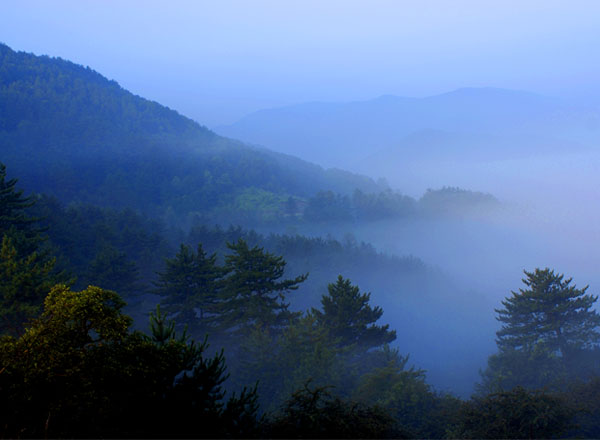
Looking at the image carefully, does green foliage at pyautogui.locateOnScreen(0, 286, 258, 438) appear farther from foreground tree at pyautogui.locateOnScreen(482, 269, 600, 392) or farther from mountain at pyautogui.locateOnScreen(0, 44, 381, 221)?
mountain at pyautogui.locateOnScreen(0, 44, 381, 221)

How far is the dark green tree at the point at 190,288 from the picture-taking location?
2453 centimetres

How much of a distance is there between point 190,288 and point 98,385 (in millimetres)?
18605

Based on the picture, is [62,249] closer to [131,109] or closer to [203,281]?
[203,281]

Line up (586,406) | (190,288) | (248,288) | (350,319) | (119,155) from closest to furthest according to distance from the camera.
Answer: (586,406), (248,288), (350,319), (190,288), (119,155)

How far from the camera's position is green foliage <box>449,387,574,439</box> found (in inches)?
397

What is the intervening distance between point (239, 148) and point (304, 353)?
164 m

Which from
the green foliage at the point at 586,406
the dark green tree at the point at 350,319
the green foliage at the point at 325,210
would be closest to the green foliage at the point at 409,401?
the green foliage at the point at 586,406

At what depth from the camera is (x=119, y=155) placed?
472 ft

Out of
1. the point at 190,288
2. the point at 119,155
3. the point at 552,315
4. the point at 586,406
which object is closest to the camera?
the point at 586,406

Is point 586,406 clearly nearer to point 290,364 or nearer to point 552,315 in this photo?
point 290,364

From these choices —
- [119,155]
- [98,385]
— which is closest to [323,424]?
[98,385]

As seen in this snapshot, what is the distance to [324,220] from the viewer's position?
400 ft

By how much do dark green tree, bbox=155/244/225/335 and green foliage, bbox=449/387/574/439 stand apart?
58.2 ft

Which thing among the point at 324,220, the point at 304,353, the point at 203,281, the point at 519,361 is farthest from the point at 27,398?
the point at 324,220
